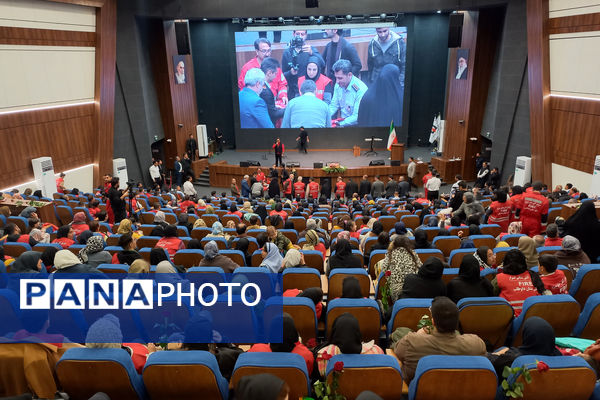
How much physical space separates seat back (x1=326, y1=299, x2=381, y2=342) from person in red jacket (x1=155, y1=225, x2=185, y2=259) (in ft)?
10.2

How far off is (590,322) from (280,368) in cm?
249

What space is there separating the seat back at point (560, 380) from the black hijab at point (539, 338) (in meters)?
0.21

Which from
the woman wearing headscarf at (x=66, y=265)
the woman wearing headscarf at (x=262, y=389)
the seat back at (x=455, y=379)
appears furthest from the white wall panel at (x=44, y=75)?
the seat back at (x=455, y=379)

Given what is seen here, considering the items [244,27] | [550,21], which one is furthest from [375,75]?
[550,21]

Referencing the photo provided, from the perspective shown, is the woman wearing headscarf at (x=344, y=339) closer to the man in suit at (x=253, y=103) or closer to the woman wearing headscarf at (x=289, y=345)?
the woman wearing headscarf at (x=289, y=345)

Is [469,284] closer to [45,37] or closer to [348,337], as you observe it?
[348,337]

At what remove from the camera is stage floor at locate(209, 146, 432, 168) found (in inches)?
693

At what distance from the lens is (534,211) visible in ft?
22.8

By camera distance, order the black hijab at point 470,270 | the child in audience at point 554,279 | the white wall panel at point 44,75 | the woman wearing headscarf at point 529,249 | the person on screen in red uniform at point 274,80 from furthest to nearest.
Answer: the person on screen in red uniform at point 274,80 < the white wall panel at point 44,75 < the woman wearing headscarf at point 529,249 < the child in audience at point 554,279 < the black hijab at point 470,270

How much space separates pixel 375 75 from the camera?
1845 centimetres

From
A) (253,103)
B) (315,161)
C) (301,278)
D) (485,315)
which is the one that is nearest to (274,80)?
(253,103)

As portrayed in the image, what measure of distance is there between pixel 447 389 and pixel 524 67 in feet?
44.6

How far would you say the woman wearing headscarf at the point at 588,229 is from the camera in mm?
5305

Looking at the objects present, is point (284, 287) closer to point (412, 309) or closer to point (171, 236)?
point (412, 309)
